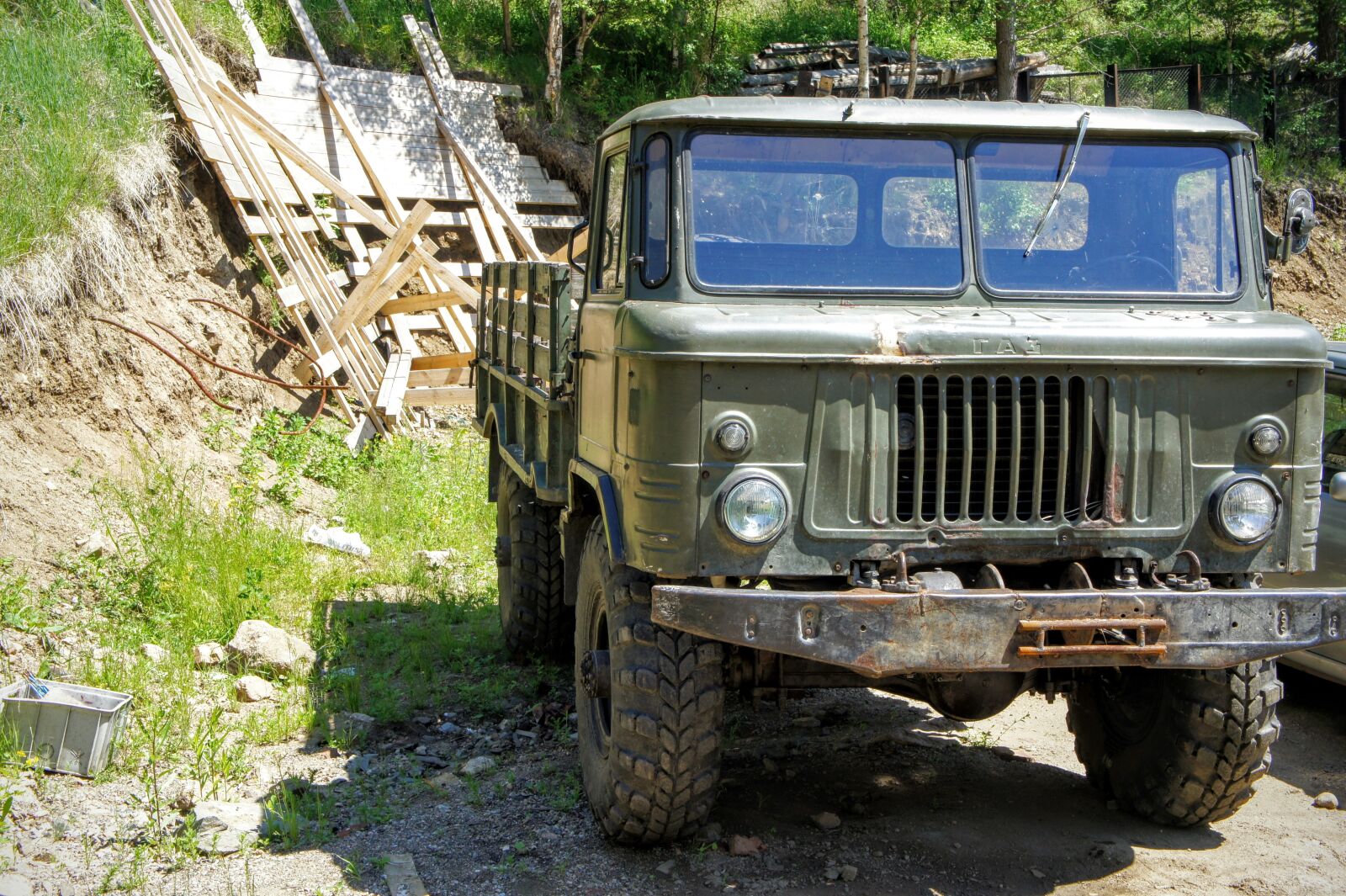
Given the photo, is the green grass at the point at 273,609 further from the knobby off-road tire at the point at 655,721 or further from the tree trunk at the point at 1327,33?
the tree trunk at the point at 1327,33

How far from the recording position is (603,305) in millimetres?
5145

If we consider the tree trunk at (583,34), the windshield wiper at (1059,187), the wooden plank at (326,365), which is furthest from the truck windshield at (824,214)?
the tree trunk at (583,34)

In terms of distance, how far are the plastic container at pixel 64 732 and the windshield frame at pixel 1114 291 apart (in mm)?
4015

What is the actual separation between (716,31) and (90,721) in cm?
1569

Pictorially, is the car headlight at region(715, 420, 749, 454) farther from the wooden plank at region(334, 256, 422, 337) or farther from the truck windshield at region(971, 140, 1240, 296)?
the wooden plank at region(334, 256, 422, 337)

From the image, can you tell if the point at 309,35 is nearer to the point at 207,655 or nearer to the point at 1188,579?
the point at 207,655

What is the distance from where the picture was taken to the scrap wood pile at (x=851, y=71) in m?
18.4

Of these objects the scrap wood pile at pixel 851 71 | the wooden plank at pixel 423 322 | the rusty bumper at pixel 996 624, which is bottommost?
the rusty bumper at pixel 996 624

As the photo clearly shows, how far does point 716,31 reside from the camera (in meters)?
19.0

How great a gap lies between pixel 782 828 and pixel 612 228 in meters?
2.50

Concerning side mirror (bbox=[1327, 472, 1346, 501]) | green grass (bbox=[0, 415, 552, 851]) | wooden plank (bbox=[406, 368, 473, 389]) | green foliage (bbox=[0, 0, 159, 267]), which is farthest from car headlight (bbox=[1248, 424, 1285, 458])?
wooden plank (bbox=[406, 368, 473, 389])

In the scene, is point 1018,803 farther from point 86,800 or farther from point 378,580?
point 378,580

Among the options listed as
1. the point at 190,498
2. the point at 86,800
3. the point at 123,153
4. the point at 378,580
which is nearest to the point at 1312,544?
the point at 86,800

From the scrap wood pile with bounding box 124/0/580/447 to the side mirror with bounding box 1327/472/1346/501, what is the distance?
764 cm
